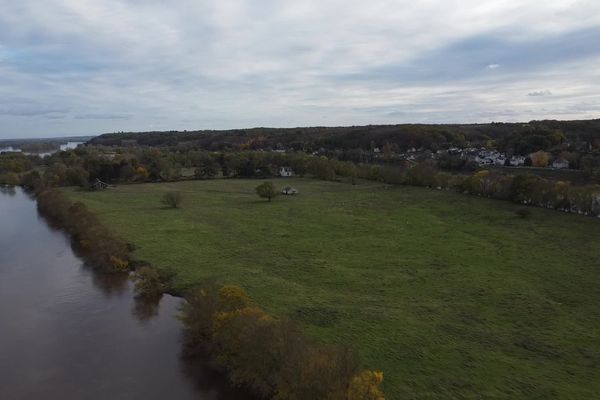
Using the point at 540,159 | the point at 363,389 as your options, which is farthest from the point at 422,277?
the point at 540,159

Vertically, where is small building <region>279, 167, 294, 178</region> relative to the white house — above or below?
below

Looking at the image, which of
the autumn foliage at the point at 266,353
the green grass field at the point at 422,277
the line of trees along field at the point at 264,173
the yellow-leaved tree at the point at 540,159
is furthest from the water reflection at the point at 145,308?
the yellow-leaved tree at the point at 540,159

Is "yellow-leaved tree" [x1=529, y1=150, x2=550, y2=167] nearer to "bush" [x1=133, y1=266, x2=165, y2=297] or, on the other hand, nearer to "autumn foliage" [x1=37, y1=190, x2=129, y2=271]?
"autumn foliage" [x1=37, y1=190, x2=129, y2=271]

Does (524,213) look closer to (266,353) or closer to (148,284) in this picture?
(148,284)

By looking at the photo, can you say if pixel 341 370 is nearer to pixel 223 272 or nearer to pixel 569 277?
pixel 223 272

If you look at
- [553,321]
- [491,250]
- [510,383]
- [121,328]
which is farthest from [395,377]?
[491,250]

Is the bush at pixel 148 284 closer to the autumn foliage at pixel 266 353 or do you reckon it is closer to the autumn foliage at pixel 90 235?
the autumn foliage at pixel 90 235

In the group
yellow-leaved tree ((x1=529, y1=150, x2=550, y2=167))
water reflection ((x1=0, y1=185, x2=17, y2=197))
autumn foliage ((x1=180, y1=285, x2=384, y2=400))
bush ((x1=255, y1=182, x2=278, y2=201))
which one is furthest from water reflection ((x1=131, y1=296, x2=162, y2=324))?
yellow-leaved tree ((x1=529, y1=150, x2=550, y2=167))
